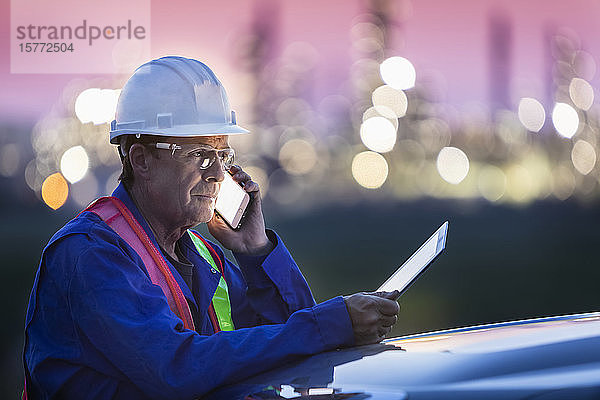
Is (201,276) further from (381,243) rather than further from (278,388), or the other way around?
(381,243)

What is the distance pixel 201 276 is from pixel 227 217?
1.56ft

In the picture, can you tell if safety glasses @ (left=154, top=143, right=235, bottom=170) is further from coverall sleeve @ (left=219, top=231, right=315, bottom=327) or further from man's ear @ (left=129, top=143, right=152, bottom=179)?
coverall sleeve @ (left=219, top=231, right=315, bottom=327)

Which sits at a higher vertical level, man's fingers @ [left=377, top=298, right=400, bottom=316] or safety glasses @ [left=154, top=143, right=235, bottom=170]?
safety glasses @ [left=154, top=143, right=235, bottom=170]

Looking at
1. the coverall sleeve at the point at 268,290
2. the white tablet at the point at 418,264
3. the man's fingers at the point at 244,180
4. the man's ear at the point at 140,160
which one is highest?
the man's ear at the point at 140,160

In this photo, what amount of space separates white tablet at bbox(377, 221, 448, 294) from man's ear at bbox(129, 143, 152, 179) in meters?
0.85

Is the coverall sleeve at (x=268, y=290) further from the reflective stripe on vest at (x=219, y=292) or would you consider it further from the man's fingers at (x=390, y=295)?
the man's fingers at (x=390, y=295)

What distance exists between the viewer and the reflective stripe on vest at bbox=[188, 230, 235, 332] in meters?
3.26

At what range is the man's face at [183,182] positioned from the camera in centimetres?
305

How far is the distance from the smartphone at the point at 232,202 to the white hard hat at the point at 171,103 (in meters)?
→ 0.50

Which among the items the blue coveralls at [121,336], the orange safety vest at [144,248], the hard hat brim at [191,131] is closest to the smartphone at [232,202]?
the hard hat brim at [191,131]

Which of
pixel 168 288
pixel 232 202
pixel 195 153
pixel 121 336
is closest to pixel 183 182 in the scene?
pixel 195 153

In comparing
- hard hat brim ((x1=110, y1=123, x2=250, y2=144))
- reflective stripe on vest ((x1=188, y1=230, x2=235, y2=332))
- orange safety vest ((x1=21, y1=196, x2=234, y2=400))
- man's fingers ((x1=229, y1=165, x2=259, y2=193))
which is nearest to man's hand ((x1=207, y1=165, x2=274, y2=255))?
man's fingers ((x1=229, y1=165, x2=259, y2=193))

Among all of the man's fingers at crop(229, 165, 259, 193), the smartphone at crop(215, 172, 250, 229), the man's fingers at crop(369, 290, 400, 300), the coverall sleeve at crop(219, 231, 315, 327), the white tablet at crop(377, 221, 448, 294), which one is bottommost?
the coverall sleeve at crop(219, 231, 315, 327)

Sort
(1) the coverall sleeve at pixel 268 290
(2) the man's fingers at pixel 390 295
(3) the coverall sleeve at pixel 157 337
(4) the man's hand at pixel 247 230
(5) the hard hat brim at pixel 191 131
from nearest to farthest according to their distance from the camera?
(3) the coverall sleeve at pixel 157 337 < (2) the man's fingers at pixel 390 295 < (5) the hard hat brim at pixel 191 131 < (1) the coverall sleeve at pixel 268 290 < (4) the man's hand at pixel 247 230
